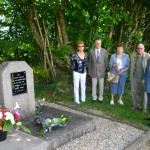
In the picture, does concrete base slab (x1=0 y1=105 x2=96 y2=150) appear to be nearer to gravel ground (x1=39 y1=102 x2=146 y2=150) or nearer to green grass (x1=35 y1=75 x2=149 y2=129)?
gravel ground (x1=39 y1=102 x2=146 y2=150)

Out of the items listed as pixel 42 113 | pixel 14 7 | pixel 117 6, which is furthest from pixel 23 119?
pixel 117 6

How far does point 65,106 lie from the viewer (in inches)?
273

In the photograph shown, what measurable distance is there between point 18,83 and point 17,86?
0.07 metres

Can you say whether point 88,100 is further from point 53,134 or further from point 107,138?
point 53,134

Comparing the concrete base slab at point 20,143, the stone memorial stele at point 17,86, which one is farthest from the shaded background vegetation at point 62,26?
the concrete base slab at point 20,143

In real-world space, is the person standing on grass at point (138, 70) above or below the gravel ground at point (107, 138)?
above

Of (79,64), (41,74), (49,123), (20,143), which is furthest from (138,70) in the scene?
(20,143)

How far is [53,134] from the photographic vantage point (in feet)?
15.1

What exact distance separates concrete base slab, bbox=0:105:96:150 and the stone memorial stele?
35 centimetres

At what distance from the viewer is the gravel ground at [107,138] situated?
177 inches

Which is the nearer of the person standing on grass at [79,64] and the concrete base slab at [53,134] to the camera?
the concrete base slab at [53,134]

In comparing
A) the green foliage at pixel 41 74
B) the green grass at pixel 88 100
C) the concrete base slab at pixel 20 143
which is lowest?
the green grass at pixel 88 100

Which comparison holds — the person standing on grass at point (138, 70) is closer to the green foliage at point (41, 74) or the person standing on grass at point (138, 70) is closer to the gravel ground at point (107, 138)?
the gravel ground at point (107, 138)

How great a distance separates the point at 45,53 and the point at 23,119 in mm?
3816
